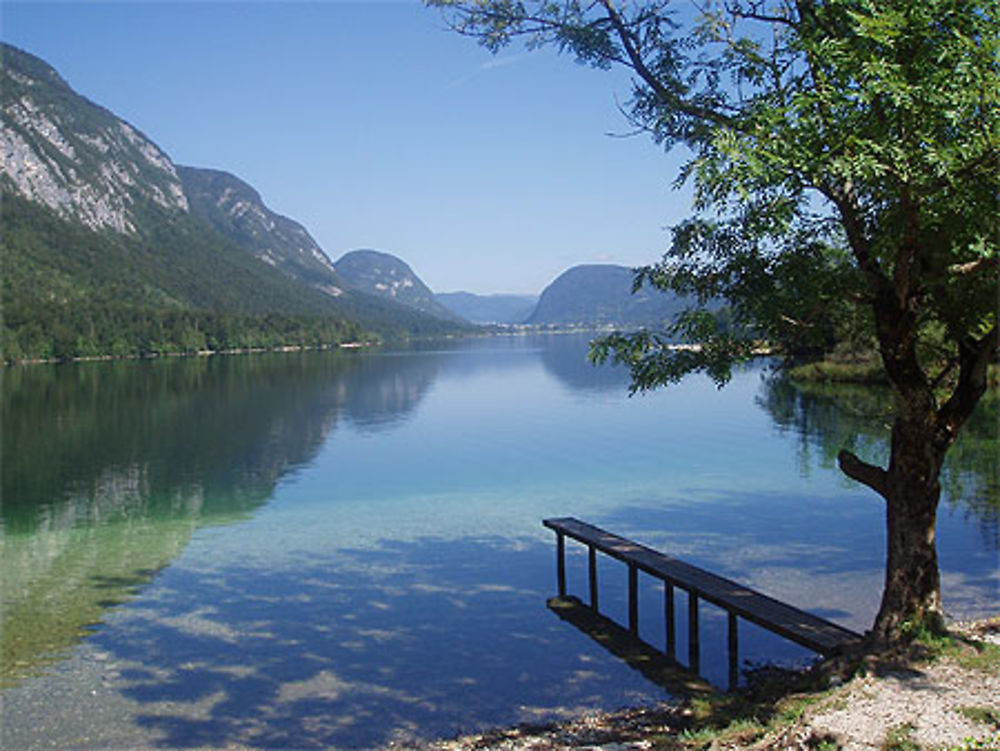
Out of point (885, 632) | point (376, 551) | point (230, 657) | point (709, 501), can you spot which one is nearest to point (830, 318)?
point (885, 632)

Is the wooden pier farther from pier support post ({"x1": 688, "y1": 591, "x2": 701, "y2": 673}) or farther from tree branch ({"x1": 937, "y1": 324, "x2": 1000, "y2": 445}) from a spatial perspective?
tree branch ({"x1": 937, "y1": 324, "x2": 1000, "y2": 445})

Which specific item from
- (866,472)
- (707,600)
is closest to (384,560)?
(707,600)

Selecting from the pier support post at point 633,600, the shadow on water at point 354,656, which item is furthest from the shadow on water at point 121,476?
the pier support post at point 633,600

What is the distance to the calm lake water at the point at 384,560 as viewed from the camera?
11.8 m

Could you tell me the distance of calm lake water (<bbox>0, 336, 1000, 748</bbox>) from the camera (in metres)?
11.8

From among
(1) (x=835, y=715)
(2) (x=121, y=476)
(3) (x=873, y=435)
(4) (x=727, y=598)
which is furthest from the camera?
(3) (x=873, y=435)

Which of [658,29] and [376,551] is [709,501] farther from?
[658,29]

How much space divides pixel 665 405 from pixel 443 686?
43.8 metres

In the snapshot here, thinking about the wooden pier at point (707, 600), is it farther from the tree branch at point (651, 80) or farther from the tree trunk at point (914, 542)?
the tree branch at point (651, 80)

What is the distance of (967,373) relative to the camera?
9.56 metres

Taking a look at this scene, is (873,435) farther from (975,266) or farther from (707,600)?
(975,266)

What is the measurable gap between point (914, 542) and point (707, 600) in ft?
12.2

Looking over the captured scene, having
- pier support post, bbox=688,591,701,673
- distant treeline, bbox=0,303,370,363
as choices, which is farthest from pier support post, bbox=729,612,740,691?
distant treeline, bbox=0,303,370,363

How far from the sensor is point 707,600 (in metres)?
12.5
